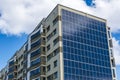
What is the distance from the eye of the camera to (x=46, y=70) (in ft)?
235

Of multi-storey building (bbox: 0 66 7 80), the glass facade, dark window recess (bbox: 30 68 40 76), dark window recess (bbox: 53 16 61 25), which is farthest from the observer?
multi-storey building (bbox: 0 66 7 80)

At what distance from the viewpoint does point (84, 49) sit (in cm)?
7050

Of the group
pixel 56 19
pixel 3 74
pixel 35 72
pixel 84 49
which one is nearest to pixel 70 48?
pixel 84 49

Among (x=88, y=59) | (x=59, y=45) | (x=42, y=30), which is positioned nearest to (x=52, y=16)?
(x=42, y=30)

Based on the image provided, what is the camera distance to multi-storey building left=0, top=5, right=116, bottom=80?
6675 centimetres

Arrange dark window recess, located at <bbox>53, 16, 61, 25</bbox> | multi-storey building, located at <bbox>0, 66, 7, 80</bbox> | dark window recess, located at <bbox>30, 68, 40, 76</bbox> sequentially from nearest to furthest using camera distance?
dark window recess, located at <bbox>53, 16, 61, 25</bbox> → dark window recess, located at <bbox>30, 68, 40, 76</bbox> → multi-storey building, located at <bbox>0, 66, 7, 80</bbox>

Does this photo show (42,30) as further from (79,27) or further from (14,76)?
(14,76)

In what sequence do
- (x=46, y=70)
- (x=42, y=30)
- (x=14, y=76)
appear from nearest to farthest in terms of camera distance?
(x=46, y=70) → (x=42, y=30) → (x=14, y=76)

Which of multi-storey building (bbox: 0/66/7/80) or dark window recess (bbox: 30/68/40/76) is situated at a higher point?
multi-storey building (bbox: 0/66/7/80)

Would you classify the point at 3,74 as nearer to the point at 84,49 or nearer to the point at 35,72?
the point at 35,72

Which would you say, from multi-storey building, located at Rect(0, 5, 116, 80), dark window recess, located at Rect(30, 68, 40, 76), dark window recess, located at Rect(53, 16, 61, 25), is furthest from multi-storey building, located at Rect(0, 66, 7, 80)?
Answer: dark window recess, located at Rect(53, 16, 61, 25)

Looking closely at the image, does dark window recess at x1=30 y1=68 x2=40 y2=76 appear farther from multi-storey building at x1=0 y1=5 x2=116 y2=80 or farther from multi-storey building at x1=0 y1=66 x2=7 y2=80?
multi-storey building at x1=0 y1=66 x2=7 y2=80

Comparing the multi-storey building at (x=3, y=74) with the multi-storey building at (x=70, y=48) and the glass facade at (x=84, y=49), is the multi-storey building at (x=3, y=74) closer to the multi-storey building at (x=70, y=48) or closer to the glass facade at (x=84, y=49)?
A: the multi-storey building at (x=70, y=48)

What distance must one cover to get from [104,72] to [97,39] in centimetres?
1004
